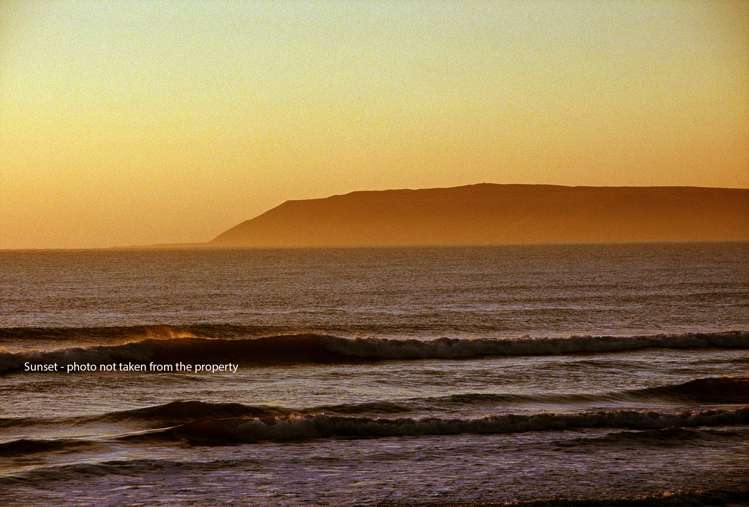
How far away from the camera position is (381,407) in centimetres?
2392

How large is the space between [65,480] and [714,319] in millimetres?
35498

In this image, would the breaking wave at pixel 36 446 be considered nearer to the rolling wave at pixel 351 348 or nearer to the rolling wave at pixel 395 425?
the rolling wave at pixel 395 425

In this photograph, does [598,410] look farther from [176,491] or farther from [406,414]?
[176,491]

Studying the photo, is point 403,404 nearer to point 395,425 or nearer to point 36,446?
point 395,425

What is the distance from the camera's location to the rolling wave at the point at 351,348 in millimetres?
35250

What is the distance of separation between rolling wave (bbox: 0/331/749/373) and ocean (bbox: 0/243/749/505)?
0.32 ft

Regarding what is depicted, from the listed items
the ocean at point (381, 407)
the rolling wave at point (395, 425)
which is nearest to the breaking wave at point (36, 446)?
the ocean at point (381, 407)

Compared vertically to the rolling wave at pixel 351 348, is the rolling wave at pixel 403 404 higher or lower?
lower

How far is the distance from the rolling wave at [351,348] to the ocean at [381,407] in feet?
0.32

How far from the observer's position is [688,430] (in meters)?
21.1

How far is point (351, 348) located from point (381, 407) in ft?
43.7

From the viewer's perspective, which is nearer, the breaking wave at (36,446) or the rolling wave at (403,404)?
the breaking wave at (36,446)

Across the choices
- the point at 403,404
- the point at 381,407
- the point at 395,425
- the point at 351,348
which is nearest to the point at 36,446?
the point at 395,425

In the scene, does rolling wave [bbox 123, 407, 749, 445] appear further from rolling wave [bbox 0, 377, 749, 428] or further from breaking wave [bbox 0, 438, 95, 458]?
breaking wave [bbox 0, 438, 95, 458]
